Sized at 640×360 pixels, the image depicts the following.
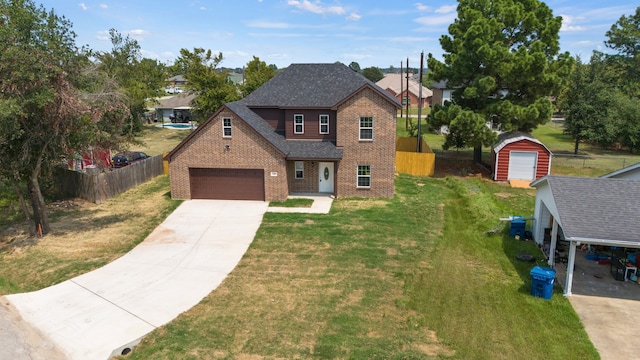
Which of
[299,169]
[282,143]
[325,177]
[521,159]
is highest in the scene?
[282,143]

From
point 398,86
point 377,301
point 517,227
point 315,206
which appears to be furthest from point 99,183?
point 398,86

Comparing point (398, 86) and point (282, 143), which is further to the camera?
point (398, 86)

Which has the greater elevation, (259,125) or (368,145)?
(259,125)

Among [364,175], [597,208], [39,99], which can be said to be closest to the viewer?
[597,208]

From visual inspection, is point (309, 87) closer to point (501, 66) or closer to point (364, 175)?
point (364, 175)

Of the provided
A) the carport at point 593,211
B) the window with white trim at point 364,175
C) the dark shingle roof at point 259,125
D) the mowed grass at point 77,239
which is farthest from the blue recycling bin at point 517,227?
the mowed grass at point 77,239

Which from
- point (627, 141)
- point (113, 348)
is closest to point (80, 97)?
point (113, 348)

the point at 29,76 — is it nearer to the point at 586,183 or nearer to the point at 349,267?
the point at 349,267
